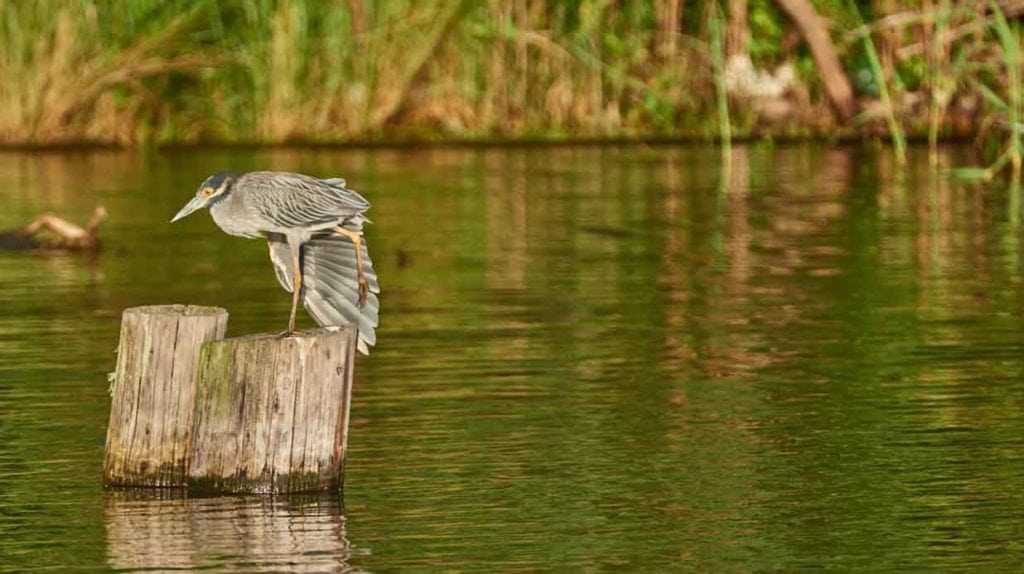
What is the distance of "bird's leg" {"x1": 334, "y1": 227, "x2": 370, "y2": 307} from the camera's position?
924 cm

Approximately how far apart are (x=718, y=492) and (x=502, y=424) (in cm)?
168

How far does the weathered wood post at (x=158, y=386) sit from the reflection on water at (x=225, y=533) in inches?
4.8

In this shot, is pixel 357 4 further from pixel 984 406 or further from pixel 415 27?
pixel 984 406

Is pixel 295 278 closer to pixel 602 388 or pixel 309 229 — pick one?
pixel 309 229

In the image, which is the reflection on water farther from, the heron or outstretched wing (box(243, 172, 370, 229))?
outstretched wing (box(243, 172, 370, 229))

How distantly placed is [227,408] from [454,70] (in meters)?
20.6

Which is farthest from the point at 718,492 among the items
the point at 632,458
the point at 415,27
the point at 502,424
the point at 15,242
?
the point at 415,27

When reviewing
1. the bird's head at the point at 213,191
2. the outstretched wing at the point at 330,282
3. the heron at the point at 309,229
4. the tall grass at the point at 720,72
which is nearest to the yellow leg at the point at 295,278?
the heron at the point at 309,229

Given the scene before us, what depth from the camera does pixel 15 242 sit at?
18.7 metres

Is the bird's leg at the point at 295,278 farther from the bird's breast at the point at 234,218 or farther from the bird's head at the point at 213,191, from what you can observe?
the bird's head at the point at 213,191

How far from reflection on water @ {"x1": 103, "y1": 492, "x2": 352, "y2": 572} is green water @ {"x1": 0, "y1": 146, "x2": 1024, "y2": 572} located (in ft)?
0.06

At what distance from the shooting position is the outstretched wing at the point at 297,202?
352 inches

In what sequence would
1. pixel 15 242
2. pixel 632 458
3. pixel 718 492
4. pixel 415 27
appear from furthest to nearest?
1. pixel 415 27
2. pixel 15 242
3. pixel 632 458
4. pixel 718 492

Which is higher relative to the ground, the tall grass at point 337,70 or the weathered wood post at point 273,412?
the tall grass at point 337,70
